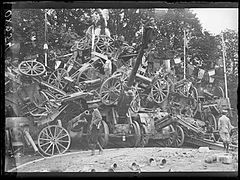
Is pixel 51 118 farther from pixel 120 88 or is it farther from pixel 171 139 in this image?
pixel 171 139

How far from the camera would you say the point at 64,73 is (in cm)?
385

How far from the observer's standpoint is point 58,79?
151 inches

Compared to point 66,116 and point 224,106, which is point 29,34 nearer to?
point 66,116

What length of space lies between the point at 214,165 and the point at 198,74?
106 centimetres

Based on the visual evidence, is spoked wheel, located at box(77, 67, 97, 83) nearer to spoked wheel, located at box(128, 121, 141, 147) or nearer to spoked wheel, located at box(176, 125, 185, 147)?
spoked wheel, located at box(128, 121, 141, 147)

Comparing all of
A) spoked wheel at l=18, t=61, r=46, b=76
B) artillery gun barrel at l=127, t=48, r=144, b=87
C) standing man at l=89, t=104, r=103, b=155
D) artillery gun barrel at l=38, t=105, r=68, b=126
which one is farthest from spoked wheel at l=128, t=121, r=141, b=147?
spoked wheel at l=18, t=61, r=46, b=76

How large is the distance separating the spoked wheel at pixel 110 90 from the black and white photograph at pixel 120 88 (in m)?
0.01

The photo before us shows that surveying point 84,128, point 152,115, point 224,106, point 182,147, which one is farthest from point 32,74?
point 224,106

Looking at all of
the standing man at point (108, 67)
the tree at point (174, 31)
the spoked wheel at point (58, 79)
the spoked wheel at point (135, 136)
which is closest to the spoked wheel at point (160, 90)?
the tree at point (174, 31)

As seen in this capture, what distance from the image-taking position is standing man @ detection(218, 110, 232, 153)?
12.9ft

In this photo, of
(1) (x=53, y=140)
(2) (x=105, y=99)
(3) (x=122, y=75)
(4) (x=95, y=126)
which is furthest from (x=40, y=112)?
(3) (x=122, y=75)

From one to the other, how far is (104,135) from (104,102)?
1.23ft

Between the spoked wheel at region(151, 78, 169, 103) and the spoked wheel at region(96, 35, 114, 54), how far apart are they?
0.66 meters

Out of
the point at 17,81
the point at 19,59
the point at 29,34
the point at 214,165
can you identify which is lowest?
the point at 214,165
